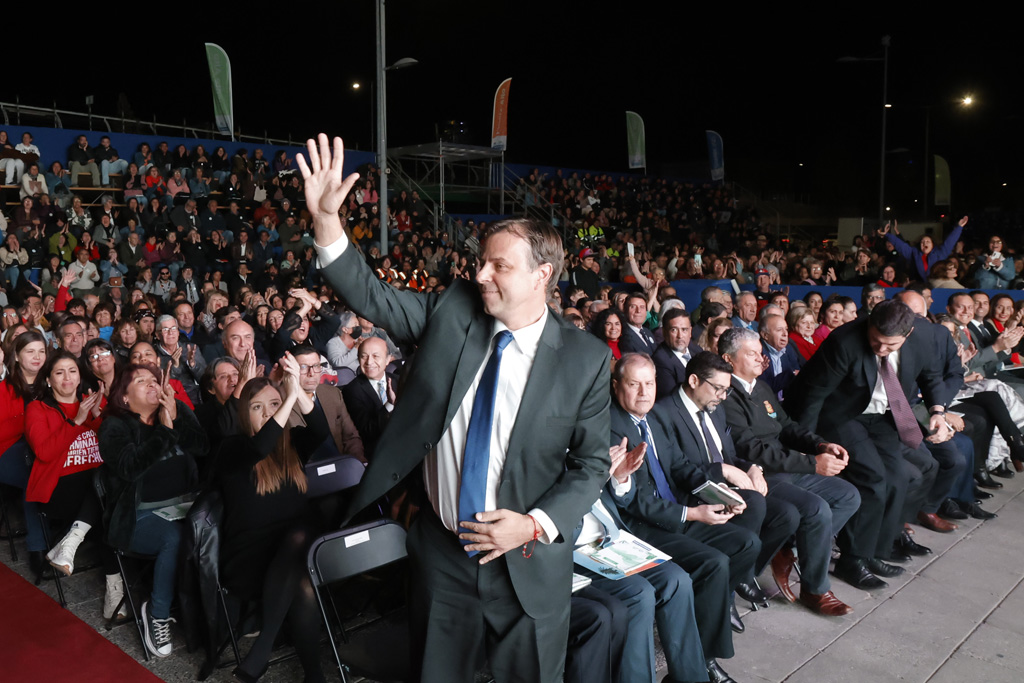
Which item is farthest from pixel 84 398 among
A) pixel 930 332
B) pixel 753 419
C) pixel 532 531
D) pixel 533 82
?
pixel 533 82

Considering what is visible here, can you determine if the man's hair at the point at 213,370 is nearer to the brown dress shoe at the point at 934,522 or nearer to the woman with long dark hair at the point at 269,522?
the woman with long dark hair at the point at 269,522

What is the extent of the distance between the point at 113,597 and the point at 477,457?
2712 millimetres

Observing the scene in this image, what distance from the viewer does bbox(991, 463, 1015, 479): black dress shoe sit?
6.18 m

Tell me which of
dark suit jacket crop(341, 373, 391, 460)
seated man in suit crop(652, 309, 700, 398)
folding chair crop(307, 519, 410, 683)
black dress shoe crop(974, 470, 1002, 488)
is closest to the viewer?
folding chair crop(307, 519, 410, 683)

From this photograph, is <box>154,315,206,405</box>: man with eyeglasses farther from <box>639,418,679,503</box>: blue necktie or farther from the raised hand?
the raised hand

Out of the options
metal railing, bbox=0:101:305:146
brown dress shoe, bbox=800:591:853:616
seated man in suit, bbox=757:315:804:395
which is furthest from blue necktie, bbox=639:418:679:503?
metal railing, bbox=0:101:305:146

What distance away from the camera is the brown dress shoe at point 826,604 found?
378cm

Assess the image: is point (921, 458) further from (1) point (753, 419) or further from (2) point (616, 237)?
(2) point (616, 237)

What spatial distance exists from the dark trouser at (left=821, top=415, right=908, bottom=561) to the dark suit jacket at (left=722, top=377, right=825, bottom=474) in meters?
0.27

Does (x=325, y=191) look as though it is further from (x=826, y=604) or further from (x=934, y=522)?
(x=934, y=522)

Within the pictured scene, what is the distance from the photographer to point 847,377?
4234 mm

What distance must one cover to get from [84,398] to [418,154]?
13971 millimetres

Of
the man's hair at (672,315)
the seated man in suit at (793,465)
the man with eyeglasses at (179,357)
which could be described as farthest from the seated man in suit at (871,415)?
the man with eyeglasses at (179,357)

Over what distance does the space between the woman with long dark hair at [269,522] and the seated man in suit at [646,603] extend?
1.09m
